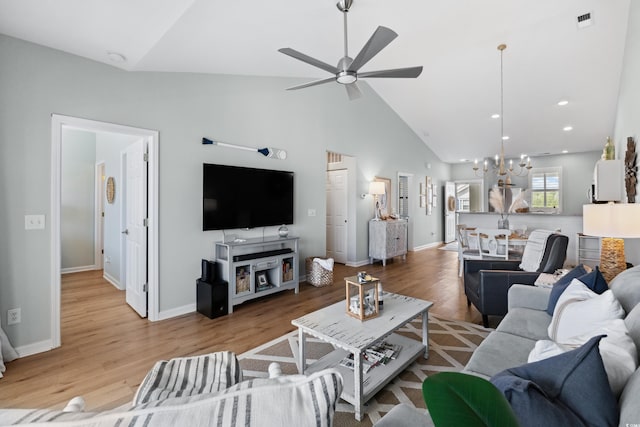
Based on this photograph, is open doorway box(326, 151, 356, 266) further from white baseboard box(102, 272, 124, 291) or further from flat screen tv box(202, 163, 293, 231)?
white baseboard box(102, 272, 124, 291)

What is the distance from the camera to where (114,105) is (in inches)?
115

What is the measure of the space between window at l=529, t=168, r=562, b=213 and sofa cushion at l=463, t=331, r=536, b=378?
8532 millimetres

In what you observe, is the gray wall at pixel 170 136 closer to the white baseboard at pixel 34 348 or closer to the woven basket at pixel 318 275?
the white baseboard at pixel 34 348

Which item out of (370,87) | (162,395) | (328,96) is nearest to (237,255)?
(162,395)

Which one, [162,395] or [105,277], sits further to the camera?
[105,277]

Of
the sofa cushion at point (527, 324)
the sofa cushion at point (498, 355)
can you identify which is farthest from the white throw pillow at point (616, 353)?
the sofa cushion at point (527, 324)

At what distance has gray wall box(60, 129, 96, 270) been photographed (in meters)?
5.36

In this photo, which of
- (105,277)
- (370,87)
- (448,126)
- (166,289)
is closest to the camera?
(166,289)

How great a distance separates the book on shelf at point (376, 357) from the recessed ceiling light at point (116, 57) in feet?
10.7

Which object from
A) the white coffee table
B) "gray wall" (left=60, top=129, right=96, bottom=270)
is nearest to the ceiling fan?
the white coffee table

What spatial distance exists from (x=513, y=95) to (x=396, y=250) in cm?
365

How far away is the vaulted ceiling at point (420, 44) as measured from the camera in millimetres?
2332

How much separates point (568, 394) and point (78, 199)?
7.01 m

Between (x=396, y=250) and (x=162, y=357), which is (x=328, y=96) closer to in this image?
(x=396, y=250)
